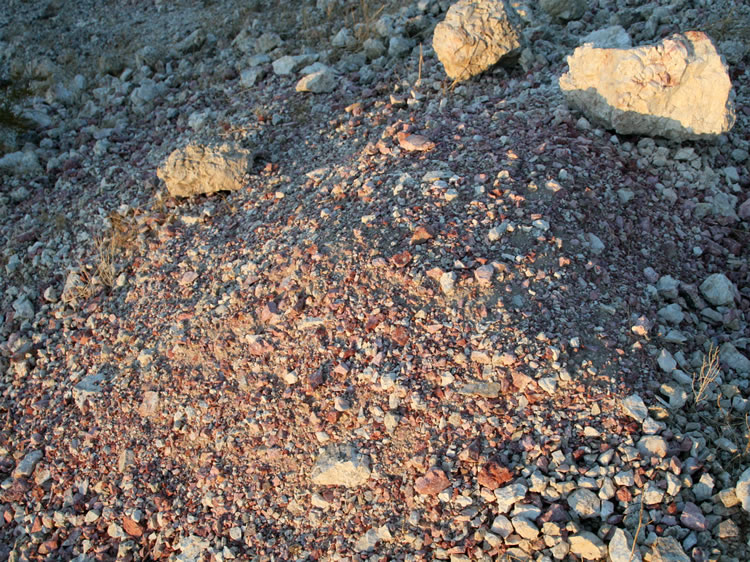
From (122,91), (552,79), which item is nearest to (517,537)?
(552,79)

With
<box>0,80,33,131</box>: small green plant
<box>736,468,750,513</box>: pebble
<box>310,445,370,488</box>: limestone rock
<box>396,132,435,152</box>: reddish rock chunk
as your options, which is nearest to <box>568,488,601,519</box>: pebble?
<box>736,468,750,513</box>: pebble

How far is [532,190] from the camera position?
3.60 meters

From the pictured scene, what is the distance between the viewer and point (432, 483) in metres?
2.72

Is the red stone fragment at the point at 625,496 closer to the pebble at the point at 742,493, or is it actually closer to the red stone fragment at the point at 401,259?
the pebble at the point at 742,493

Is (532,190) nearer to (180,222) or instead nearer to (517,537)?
(517,537)

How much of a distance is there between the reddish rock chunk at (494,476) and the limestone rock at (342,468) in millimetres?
539

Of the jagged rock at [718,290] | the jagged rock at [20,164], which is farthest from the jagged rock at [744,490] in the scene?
the jagged rock at [20,164]

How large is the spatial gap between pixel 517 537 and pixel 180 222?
322 centimetres

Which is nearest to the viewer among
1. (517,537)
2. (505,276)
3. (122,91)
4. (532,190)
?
(517,537)

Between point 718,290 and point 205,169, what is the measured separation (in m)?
3.48

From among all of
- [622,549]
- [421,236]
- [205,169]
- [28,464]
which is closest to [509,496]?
[622,549]

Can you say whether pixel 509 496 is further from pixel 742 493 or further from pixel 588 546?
pixel 742 493

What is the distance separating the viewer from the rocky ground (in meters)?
2.68

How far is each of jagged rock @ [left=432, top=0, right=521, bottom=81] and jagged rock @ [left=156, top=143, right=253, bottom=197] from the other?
5.79 feet
